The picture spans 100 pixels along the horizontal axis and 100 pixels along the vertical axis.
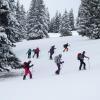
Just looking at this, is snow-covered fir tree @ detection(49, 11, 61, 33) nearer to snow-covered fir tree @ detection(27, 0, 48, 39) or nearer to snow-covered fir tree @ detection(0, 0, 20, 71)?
snow-covered fir tree @ detection(27, 0, 48, 39)

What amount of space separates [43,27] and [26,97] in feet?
178

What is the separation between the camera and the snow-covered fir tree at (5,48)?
27125 mm

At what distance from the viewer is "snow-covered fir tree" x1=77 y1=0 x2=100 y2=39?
50.9 meters

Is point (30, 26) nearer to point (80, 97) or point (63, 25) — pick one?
point (63, 25)

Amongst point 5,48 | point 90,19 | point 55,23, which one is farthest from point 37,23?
point 5,48

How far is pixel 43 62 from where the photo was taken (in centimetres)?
3609

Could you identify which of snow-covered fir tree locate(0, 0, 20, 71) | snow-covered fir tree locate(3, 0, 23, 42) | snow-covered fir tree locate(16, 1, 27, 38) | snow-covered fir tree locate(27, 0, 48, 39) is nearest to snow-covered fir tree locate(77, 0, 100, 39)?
snow-covered fir tree locate(27, 0, 48, 39)

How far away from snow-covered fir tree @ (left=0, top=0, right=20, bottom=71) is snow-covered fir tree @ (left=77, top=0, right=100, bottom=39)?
2438cm

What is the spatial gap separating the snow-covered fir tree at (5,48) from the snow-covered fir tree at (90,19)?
80.0 feet

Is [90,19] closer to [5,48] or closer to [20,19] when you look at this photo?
[5,48]

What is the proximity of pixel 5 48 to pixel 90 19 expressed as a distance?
2713cm

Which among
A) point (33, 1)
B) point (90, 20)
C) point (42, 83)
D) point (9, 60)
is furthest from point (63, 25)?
point (42, 83)

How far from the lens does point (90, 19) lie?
5244cm

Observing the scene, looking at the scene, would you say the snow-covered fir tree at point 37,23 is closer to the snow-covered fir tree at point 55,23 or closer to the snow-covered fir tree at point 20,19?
the snow-covered fir tree at point 20,19
